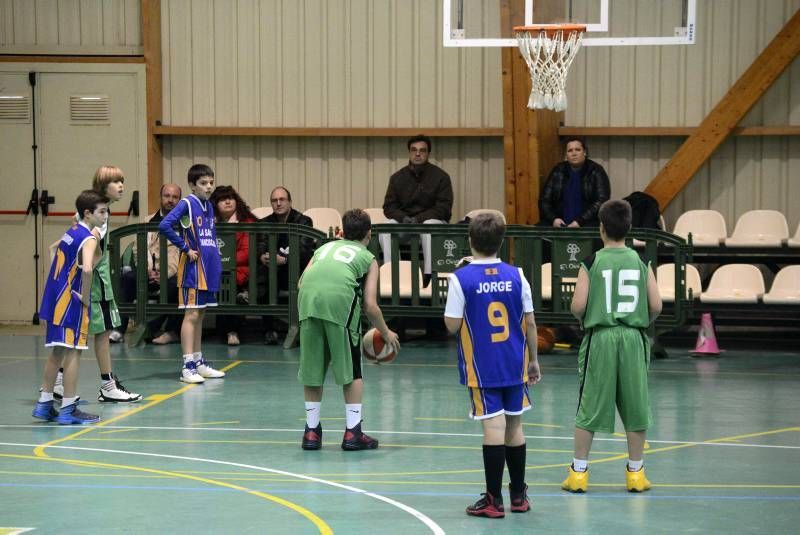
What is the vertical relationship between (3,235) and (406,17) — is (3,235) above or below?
below

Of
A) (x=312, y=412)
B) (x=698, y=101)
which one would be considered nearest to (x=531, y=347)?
(x=312, y=412)

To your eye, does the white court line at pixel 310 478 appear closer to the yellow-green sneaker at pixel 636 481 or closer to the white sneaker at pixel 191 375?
the yellow-green sneaker at pixel 636 481

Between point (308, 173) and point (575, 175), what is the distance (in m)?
3.60

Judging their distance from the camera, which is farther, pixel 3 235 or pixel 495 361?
pixel 3 235

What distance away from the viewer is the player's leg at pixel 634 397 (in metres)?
6.35

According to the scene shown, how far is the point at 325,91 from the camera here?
1538cm

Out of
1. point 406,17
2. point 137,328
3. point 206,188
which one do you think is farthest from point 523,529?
point 406,17

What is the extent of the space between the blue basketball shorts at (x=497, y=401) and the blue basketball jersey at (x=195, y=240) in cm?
481

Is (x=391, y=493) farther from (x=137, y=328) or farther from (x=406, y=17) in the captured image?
(x=406, y=17)

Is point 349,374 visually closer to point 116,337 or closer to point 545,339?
point 545,339

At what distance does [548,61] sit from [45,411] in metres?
6.05

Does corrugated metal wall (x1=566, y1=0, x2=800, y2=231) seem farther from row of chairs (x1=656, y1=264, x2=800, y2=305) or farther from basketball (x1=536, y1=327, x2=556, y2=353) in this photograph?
basketball (x1=536, y1=327, x2=556, y2=353)

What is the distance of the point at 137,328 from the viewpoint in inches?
514

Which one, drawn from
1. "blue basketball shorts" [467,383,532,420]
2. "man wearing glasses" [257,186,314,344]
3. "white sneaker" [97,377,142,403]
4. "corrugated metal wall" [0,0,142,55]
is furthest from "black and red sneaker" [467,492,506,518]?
"corrugated metal wall" [0,0,142,55]
